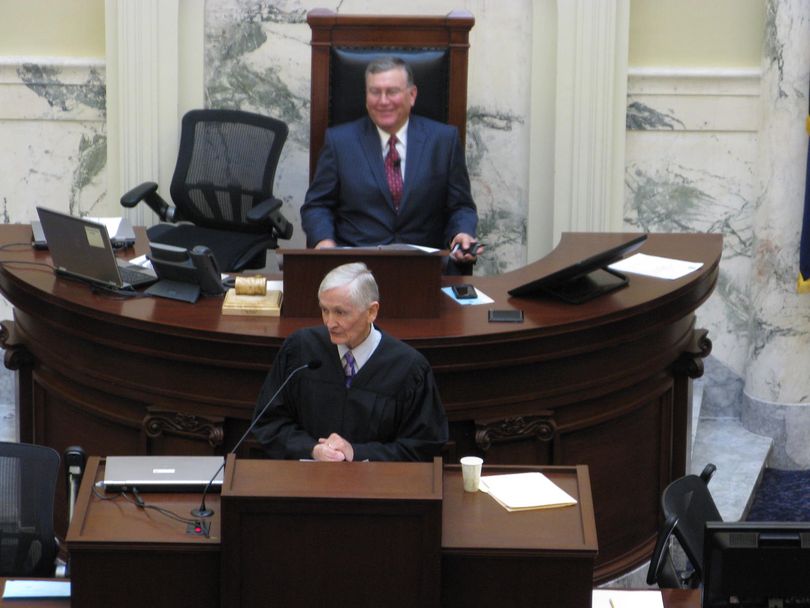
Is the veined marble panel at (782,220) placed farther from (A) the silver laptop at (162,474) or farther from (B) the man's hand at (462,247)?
(A) the silver laptop at (162,474)

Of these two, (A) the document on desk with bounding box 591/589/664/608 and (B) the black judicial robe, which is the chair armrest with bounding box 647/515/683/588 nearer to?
(A) the document on desk with bounding box 591/589/664/608

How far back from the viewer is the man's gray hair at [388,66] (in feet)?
19.4

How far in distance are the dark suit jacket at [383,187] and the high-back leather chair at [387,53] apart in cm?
16

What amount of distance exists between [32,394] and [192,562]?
2.44 m

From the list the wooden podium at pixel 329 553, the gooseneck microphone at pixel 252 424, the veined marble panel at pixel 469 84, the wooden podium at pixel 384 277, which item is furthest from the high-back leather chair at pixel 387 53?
the wooden podium at pixel 329 553

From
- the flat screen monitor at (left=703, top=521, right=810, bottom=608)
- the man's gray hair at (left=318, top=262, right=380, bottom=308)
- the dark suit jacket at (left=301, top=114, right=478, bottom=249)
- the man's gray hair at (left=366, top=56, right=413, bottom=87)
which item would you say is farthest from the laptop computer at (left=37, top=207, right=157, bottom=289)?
the flat screen monitor at (left=703, top=521, right=810, bottom=608)

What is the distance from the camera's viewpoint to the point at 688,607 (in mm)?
3344

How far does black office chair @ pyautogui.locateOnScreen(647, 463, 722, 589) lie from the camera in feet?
12.4

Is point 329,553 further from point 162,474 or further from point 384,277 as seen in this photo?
point 384,277

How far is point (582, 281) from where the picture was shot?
5016 millimetres

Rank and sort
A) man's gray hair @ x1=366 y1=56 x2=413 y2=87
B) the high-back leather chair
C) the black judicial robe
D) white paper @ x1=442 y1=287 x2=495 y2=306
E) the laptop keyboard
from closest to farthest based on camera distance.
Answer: the black judicial robe < white paper @ x1=442 y1=287 x2=495 y2=306 < the laptop keyboard < man's gray hair @ x1=366 y1=56 x2=413 y2=87 < the high-back leather chair

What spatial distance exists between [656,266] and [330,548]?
106 inches

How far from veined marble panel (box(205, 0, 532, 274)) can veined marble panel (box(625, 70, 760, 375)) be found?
21.9 inches

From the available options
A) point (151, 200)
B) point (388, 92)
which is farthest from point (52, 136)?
point (388, 92)
